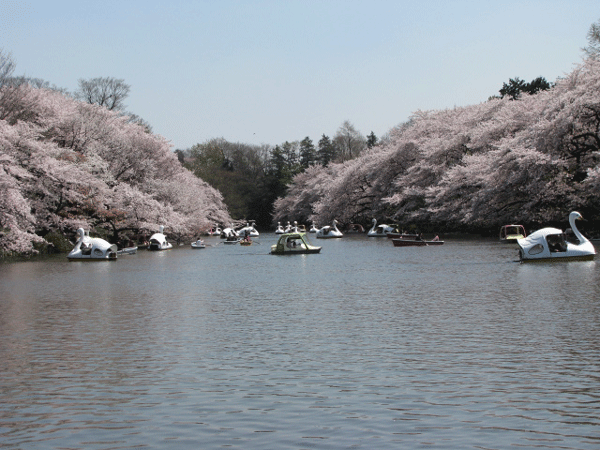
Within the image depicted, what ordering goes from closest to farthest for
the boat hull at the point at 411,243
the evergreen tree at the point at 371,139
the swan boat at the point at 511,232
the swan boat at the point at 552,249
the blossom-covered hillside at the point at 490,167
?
the swan boat at the point at 552,249 → the blossom-covered hillside at the point at 490,167 → the swan boat at the point at 511,232 → the boat hull at the point at 411,243 → the evergreen tree at the point at 371,139

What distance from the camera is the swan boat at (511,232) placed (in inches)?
2279

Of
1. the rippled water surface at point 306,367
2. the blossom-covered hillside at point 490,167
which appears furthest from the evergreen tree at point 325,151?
the rippled water surface at point 306,367

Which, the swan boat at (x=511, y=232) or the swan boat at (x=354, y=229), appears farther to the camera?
the swan boat at (x=354, y=229)

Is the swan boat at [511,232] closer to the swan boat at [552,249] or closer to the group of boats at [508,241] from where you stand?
the group of boats at [508,241]

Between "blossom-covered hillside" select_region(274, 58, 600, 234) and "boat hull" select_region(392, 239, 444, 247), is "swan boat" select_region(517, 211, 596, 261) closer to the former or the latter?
"blossom-covered hillside" select_region(274, 58, 600, 234)

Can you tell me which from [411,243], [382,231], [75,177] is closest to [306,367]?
[75,177]

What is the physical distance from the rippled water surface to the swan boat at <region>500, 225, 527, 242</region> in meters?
30.7

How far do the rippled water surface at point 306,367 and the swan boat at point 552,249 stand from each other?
9104 millimetres

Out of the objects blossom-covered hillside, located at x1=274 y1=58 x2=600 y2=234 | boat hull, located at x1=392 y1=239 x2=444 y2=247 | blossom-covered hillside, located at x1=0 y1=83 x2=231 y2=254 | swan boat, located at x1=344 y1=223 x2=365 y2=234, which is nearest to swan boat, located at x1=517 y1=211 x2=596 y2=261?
blossom-covered hillside, located at x1=274 y1=58 x2=600 y2=234

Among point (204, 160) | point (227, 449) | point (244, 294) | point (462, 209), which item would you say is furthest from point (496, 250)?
point (204, 160)

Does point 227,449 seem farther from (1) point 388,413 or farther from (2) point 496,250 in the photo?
(2) point 496,250

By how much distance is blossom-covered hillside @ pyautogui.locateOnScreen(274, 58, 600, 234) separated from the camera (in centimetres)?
5219

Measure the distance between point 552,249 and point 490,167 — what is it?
25414mm

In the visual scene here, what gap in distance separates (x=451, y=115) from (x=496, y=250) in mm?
47998
